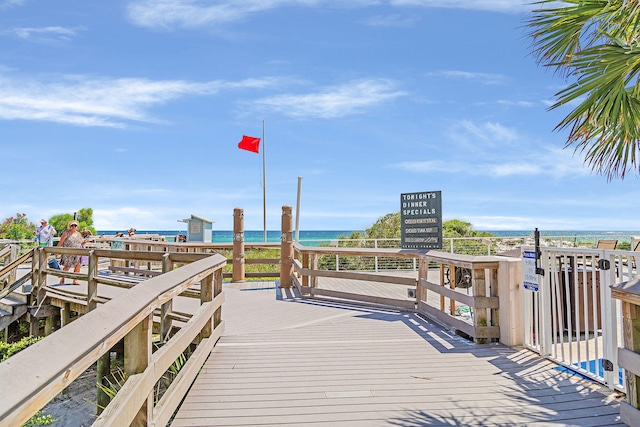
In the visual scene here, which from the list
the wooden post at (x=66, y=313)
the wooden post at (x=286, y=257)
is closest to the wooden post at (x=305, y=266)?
the wooden post at (x=286, y=257)

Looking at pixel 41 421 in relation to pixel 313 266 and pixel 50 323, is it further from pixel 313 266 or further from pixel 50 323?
pixel 313 266

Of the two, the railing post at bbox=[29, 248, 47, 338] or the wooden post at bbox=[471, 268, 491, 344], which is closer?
the wooden post at bbox=[471, 268, 491, 344]

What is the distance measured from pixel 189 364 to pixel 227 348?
1.25 metres

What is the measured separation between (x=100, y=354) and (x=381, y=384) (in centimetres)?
253

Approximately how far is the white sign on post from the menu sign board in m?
2.49

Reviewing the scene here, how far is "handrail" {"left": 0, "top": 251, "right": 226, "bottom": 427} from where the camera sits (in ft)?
3.62

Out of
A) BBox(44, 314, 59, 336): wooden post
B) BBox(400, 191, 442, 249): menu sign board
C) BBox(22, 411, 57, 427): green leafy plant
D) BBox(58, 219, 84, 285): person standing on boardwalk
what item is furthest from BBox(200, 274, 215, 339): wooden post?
BBox(58, 219, 84, 285): person standing on boardwalk

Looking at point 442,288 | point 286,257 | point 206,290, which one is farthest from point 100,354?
point 286,257

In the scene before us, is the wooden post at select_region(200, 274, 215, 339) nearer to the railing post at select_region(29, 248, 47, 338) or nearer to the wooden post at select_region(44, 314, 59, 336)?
the railing post at select_region(29, 248, 47, 338)

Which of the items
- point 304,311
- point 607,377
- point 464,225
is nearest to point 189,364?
point 607,377

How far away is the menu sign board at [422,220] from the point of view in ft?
23.3

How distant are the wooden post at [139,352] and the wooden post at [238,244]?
7.94 m

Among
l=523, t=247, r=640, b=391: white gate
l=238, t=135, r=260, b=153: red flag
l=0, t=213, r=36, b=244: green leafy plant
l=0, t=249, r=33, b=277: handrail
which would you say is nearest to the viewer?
l=523, t=247, r=640, b=391: white gate

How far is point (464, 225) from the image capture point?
2161 centimetres
